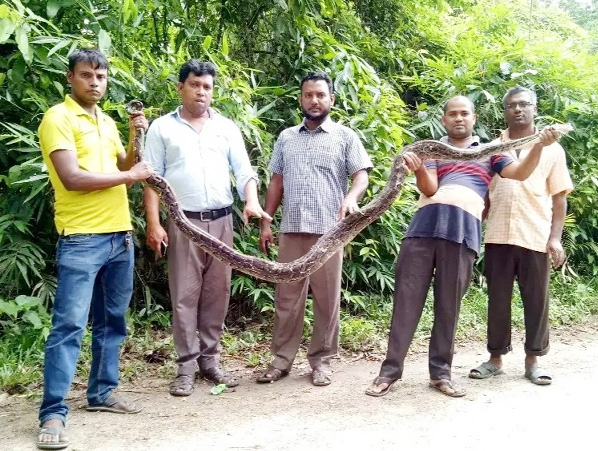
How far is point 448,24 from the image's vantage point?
30.0ft

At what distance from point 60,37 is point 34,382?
8.35 feet

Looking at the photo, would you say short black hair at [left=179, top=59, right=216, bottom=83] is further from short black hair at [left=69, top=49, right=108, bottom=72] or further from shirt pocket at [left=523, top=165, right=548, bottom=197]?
shirt pocket at [left=523, top=165, right=548, bottom=197]

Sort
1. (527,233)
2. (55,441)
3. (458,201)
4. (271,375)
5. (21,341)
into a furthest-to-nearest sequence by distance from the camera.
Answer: (21,341), (271,375), (527,233), (458,201), (55,441)

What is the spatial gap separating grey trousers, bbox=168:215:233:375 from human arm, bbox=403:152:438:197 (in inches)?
53.1

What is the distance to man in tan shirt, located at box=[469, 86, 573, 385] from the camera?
4.01m

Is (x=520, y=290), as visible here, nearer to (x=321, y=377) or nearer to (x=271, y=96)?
(x=321, y=377)

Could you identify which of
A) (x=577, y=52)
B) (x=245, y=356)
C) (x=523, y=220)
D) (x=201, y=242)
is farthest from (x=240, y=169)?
(x=577, y=52)

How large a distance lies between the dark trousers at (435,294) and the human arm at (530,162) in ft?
1.93

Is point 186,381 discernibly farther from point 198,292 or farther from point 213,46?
point 213,46

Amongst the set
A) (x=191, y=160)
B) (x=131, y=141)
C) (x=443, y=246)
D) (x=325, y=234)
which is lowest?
(x=443, y=246)

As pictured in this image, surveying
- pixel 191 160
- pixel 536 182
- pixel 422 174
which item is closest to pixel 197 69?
pixel 191 160

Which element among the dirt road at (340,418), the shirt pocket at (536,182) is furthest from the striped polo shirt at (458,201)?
the dirt road at (340,418)

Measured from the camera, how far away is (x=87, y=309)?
3184mm

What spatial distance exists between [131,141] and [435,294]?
7.47 feet
